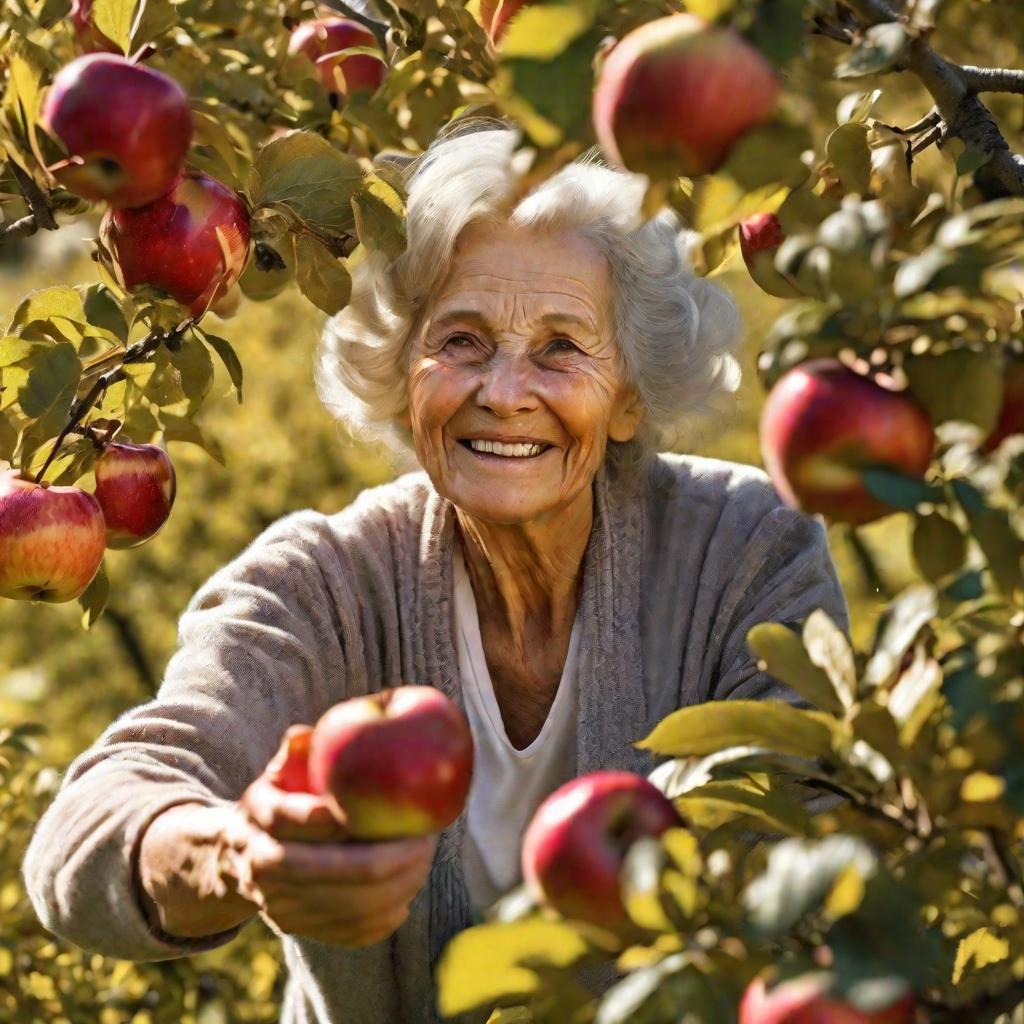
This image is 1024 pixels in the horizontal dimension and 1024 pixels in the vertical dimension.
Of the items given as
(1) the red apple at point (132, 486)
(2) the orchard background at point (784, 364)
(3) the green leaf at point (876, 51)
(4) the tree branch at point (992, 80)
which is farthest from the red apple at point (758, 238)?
(1) the red apple at point (132, 486)

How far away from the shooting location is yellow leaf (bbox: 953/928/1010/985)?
1231 mm

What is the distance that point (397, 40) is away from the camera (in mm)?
1810

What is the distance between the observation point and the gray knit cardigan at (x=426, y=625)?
1834mm

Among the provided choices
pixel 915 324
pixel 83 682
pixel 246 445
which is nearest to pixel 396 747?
pixel 915 324

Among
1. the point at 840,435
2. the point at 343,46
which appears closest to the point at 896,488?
the point at 840,435

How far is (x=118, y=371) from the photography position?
1609 millimetres

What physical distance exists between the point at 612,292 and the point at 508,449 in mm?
245

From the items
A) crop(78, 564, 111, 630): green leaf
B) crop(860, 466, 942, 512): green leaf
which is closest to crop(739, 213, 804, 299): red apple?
crop(860, 466, 942, 512): green leaf

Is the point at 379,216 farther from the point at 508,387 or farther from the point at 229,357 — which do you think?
the point at 508,387

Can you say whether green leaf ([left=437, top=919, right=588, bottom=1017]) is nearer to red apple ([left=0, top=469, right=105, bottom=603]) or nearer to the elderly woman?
red apple ([left=0, top=469, right=105, bottom=603])

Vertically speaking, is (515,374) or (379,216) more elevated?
(379,216)

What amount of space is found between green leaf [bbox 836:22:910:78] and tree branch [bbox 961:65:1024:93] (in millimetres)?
221

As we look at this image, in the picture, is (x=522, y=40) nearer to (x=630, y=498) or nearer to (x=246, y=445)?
(x=630, y=498)

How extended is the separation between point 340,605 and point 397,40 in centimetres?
67
